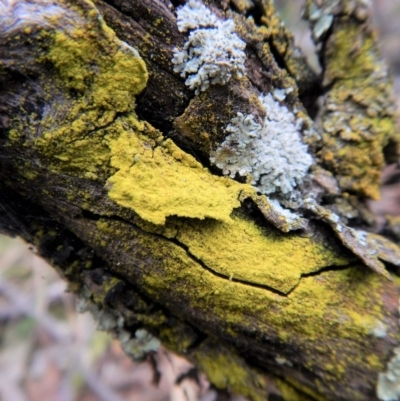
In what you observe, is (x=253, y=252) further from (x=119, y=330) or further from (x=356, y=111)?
(x=356, y=111)

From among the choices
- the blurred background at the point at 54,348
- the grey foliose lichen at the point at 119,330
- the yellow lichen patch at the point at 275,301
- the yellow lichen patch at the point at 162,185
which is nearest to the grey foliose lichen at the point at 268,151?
the yellow lichen patch at the point at 162,185

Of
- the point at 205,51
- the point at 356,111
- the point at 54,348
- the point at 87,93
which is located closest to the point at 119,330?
the point at 87,93

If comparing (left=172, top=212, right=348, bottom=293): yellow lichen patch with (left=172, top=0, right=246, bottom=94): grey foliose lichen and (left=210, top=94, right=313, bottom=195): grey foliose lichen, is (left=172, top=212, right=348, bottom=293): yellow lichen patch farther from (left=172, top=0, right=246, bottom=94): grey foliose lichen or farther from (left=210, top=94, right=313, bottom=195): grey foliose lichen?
(left=172, top=0, right=246, bottom=94): grey foliose lichen

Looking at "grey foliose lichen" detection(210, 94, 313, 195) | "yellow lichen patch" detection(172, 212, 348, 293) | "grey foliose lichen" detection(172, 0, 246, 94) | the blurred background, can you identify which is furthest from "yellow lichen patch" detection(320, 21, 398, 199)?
the blurred background

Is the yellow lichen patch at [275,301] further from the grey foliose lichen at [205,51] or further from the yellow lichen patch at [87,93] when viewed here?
the grey foliose lichen at [205,51]

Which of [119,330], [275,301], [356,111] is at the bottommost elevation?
[119,330]

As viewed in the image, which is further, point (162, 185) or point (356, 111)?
point (356, 111)

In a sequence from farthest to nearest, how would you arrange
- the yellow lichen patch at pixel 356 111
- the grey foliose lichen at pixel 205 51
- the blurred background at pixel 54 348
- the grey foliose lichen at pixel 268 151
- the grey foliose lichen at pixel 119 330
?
the blurred background at pixel 54 348 < the yellow lichen patch at pixel 356 111 < the grey foliose lichen at pixel 119 330 < the grey foliose lichen at pixel 268 151 < the grey foliose lichen at pixel 205 51
